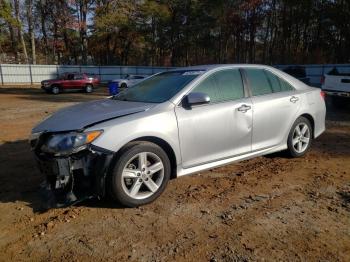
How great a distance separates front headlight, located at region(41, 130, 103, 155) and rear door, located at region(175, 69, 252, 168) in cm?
108

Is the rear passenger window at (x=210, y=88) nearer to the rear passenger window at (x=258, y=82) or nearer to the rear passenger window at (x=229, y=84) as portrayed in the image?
the rear passenger window at (x=229, y=84)

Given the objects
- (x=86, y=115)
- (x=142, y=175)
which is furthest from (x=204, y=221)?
(x=86, y=115)

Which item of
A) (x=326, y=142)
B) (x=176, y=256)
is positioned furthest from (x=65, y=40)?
(x=176, y=256)

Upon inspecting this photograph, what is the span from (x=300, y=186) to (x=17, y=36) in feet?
154

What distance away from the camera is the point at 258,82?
5230 mm

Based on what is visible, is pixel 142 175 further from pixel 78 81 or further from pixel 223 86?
pixel 78 81

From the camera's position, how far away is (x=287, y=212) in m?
3.75

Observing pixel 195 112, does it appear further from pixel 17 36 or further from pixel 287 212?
pixel 17 36

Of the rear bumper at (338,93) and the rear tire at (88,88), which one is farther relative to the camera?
the rear tire at (88,88)

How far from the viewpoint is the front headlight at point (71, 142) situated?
362 cm

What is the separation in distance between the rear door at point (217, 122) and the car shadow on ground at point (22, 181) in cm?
117

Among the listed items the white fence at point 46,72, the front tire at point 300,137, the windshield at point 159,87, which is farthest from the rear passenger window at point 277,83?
the white fence at point 46,72

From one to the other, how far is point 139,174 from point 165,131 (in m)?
0.58

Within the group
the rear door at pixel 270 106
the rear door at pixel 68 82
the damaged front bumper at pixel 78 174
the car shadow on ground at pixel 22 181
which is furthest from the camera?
the rear door at pixel 68 82
